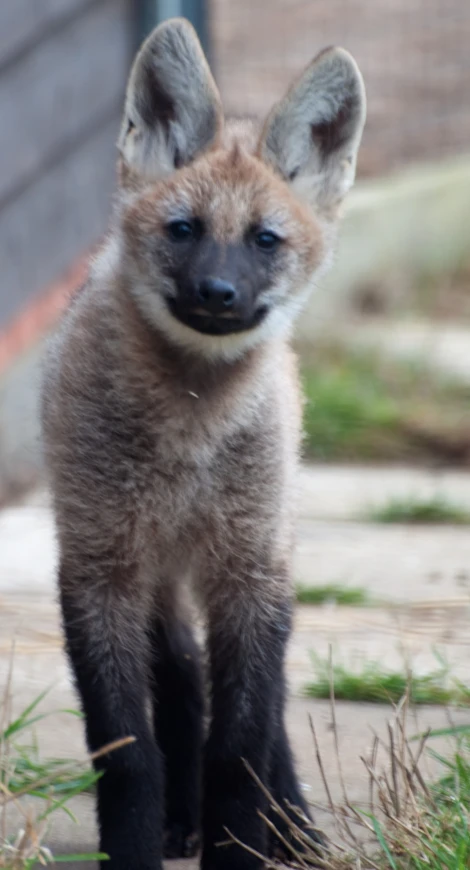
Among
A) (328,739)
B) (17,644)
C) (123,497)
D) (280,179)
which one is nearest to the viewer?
(123,497)

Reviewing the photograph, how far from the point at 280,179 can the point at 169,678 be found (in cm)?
126

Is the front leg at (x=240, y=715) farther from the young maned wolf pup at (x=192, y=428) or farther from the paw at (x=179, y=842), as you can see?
the paw at (x=179, y=842)

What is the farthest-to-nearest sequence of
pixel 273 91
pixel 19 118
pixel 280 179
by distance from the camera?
pixel 273 91 → pixel 19 118 → pixel 280 179

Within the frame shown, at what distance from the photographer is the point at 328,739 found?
12.3 ft

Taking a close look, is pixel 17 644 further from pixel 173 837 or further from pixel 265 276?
pixel 265 276

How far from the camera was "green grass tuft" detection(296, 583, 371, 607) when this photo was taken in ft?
15.6

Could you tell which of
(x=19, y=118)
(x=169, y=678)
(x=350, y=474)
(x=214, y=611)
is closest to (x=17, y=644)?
(x=169, y=678)

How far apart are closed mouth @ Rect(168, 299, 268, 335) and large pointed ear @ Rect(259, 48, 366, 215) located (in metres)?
0.44

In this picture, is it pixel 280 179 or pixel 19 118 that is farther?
pixel 19 118

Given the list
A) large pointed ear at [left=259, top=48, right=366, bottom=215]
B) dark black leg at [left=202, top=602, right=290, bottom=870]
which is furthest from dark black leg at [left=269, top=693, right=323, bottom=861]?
large pointed ear at [left=259, top=48, right=366, bottom=215]

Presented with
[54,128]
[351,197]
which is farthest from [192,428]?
[351,197]

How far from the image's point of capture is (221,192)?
320cm

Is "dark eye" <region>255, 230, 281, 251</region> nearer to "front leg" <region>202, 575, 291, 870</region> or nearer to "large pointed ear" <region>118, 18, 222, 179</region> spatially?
"large pointed ear" <region>118, 18, 222, 179</region>

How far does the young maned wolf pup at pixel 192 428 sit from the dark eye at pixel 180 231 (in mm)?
10
